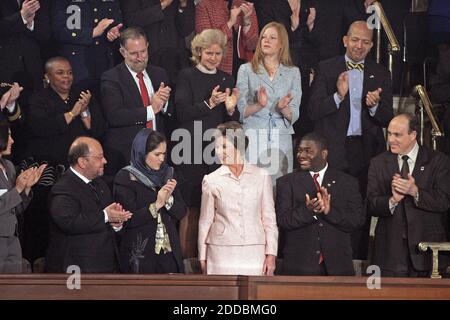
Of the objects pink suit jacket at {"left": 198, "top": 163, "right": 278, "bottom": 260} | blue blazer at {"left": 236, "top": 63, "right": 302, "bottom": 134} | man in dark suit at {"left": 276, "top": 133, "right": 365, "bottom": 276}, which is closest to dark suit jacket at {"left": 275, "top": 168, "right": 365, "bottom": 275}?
man in dark suit at {"left": 276, "top": 133, "right": 365, "bottom": 276}

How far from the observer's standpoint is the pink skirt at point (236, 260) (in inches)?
360

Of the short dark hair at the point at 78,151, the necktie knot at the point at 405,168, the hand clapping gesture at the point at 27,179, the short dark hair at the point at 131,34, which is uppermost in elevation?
the short dark hair at the point at 131,34

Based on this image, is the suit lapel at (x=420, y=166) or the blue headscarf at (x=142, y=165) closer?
the blue headscarf at (x=142, y=165)

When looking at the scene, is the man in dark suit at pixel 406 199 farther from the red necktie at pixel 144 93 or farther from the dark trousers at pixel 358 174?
the red necktie at pixel 144 93

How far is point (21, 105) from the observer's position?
9.72 metres

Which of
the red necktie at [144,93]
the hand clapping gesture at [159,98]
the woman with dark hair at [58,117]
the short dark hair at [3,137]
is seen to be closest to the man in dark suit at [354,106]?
the hand clapping gesture at [159,98]

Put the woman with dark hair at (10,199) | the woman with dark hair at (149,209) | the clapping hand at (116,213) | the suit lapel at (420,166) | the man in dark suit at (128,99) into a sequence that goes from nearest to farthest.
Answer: the woman with dark hair at (10,199) → the clapping hand at (116,213) → the woman with dark hair at (149,209) → the suit lapel at (420,166) → the man in dark suit at (128,99)

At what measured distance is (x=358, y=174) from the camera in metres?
9.80

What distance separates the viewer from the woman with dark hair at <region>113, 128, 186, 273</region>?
9172mm

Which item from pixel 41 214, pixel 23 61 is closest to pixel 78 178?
pixel 41 214

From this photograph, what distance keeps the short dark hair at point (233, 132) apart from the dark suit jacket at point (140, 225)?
518 millimetres

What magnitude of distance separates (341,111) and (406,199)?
0.82m
